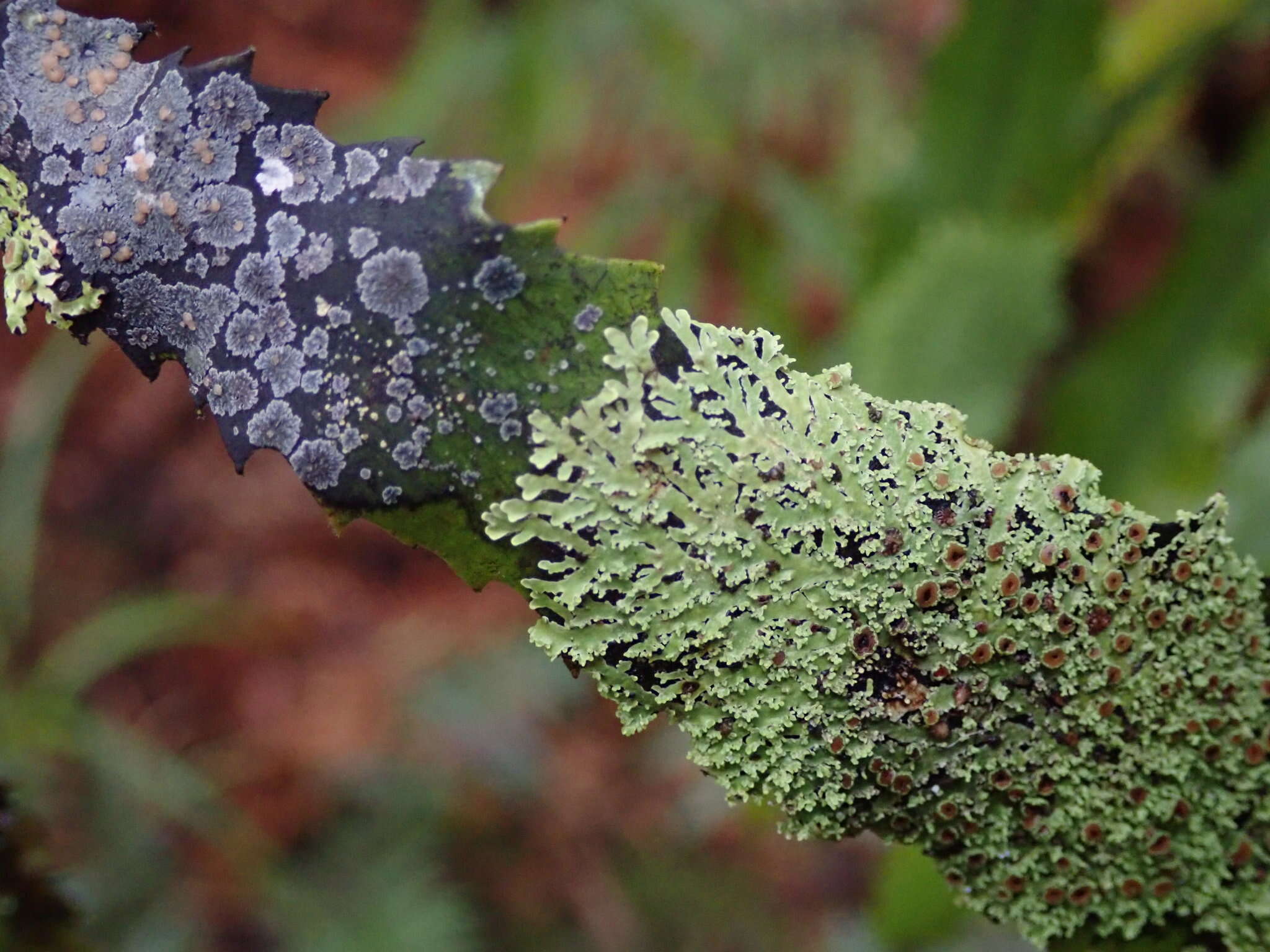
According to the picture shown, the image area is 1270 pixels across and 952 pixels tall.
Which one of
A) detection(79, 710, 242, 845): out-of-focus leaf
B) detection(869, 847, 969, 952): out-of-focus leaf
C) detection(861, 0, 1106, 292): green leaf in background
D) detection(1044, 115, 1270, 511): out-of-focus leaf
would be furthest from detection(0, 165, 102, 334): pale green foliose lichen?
detection(79, 710, 242, 845): out-of-focus leaf

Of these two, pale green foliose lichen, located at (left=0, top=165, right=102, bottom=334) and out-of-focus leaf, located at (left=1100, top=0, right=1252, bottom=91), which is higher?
out-of-focus leaf, located at (left=1100, top=0, right=1252, bottom=91)

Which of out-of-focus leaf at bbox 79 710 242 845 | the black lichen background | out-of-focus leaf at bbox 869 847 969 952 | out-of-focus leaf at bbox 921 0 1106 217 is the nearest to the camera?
the black lichen background

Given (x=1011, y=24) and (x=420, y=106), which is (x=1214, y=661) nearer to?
(x=1011, y=24)

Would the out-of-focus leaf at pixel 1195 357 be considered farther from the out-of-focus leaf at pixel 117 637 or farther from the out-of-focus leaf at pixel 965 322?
the out-of-focus leaf at pixel 117 637

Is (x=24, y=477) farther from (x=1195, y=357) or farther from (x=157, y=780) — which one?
(x=1195, y=357)

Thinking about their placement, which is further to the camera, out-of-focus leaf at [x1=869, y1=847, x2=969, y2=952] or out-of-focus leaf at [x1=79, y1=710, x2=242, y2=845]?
out-of-focus leaf at [x1=79, y1=710, x2=242, y2=845]

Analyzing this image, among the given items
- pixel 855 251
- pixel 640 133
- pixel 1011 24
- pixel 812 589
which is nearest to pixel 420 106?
pixel 640 133

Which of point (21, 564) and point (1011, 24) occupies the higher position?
point (1011, 24)

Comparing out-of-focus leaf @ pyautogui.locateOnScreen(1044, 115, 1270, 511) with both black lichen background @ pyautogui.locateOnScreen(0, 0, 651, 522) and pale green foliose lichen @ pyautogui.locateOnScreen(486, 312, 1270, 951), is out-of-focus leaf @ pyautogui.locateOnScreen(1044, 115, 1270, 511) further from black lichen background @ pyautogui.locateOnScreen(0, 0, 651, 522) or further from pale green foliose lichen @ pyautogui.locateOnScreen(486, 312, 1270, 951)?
black lichen background @ pyautogui.locateOnScreen(0, 0, 651, 522)
